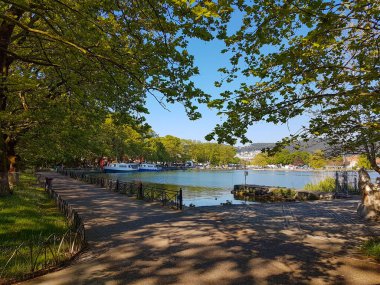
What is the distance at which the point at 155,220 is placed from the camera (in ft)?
47.0

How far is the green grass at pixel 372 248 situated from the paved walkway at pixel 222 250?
0.30m

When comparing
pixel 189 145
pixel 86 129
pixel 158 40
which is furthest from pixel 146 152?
pixel 158 40

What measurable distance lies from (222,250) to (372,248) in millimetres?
4243

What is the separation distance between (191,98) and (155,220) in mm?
7990

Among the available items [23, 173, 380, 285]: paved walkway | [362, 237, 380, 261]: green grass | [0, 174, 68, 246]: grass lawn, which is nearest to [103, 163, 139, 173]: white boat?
[0, 174, 68, 246]: grass lawn

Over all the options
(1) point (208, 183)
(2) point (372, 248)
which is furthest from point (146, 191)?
(1) point (208, 183)

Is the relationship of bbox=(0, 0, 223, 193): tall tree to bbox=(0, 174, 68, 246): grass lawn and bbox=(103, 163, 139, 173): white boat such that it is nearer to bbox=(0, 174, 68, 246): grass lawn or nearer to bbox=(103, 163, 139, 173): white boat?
bbox=(0, 174, 68, 246): grass lawn

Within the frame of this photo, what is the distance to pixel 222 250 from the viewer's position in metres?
9.26

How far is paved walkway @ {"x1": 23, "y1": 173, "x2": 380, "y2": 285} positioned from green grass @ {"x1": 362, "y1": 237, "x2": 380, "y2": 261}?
297 mm

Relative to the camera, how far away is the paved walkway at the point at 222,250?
7.22 metres

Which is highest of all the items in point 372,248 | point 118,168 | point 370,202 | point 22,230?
point 118,168

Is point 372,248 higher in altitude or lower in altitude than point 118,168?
lower

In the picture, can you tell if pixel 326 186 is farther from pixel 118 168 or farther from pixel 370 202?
pixel 118 168

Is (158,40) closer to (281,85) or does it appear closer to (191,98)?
(191,98)
